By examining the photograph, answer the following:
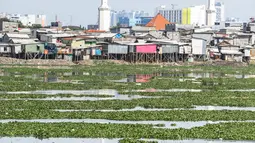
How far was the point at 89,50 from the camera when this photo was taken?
217ft

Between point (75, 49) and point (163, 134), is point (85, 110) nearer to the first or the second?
point (163, 134)

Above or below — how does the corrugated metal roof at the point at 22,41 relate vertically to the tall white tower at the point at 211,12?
below

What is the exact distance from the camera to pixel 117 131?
18750 millimetres

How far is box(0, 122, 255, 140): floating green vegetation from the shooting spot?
18172mm

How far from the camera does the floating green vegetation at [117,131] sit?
18.2 metres

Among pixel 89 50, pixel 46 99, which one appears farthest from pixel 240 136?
pixel 89 50

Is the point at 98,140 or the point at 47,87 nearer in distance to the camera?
the point at 98,140

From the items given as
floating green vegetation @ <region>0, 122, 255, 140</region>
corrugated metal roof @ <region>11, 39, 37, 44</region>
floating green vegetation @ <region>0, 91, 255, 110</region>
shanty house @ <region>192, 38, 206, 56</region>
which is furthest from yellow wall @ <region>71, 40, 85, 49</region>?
floating green vegetation @ <region>0, 122, 255, 140</region>

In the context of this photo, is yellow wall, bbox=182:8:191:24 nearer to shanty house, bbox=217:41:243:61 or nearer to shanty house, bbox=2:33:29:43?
shanty house, bbox=217:41:243:61

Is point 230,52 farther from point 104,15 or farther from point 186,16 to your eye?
point 186,16

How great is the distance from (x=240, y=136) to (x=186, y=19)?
469 feet

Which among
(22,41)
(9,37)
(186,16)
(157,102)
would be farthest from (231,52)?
(186,16)

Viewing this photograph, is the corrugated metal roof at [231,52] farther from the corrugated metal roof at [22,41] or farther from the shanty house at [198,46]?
the corrugated metal roof at [22,41]

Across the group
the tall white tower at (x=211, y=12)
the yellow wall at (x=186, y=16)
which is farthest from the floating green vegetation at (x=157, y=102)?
the yellow wall at (x=186, y=16)
